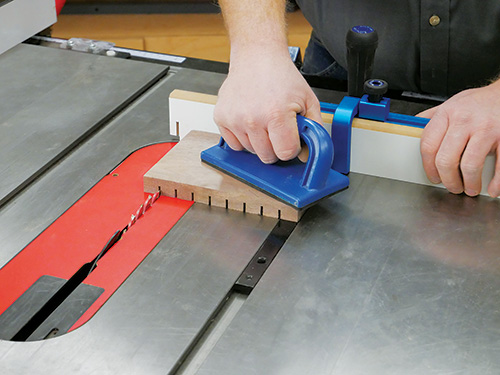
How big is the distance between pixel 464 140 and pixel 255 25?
1.43 ft

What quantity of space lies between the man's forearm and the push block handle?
20 centimetres

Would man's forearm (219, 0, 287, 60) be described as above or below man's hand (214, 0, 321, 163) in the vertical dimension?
above

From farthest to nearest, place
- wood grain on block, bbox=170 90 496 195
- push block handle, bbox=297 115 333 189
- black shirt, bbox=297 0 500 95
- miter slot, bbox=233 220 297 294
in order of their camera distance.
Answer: black shirt, bbox=297 0 500 95, wood grain on block, bbox=170 90 496 195, push block handle, bbox=297 115 333 189, miter slot, bbox=233 220 297 294

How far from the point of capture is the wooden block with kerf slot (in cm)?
114

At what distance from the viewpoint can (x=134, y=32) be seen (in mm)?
2906

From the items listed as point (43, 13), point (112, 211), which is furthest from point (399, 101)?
point (43, 13)

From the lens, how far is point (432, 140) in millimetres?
1169

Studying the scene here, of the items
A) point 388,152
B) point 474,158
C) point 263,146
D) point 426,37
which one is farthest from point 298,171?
point 426,37

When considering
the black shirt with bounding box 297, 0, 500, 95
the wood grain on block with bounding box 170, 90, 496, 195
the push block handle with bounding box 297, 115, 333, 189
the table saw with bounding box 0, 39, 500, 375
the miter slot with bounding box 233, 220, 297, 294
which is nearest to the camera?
the table saw with bounding box 0, 39, 500, 375

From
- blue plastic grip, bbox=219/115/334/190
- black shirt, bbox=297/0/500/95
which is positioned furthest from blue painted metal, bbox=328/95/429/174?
black shirt, bbox=297/0/500/95

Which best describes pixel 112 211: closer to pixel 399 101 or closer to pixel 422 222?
pixel 422 222

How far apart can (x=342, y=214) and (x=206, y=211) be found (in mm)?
224

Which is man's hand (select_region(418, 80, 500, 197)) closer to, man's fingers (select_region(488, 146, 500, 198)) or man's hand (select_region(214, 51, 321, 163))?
man's fingers (select_region(488, 146, 500, 198))

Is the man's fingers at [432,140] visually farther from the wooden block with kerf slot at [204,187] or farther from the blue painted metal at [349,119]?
the wooden block with kerf slot at [204,187]
